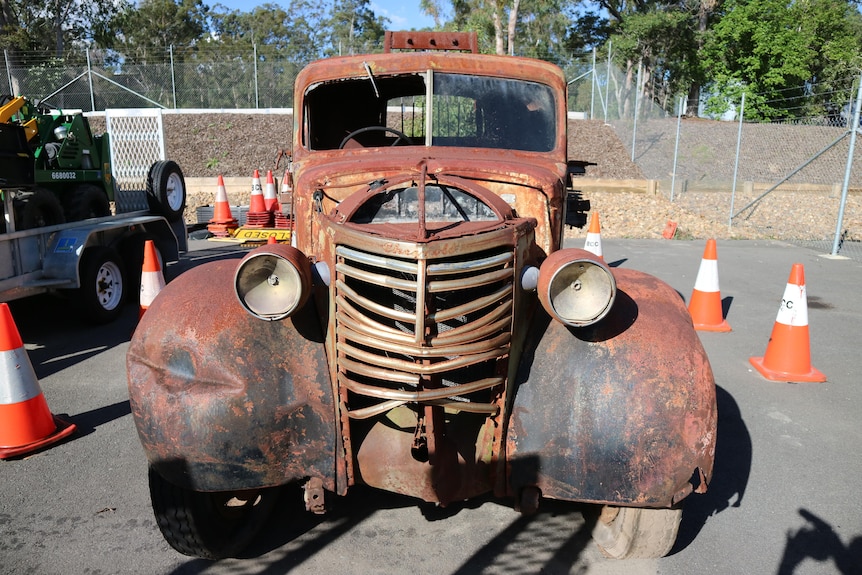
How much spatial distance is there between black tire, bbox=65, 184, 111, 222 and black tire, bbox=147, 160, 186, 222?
1.84ft

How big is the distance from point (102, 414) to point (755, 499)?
14.1ft

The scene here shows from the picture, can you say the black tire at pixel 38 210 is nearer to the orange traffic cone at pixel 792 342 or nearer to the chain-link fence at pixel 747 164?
the orange traffic cone at pixel 792 342

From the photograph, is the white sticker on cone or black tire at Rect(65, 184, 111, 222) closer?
the white sticker on cone

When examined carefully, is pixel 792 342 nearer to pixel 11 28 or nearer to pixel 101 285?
pixel 101 285

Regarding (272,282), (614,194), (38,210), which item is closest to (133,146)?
(38,210)

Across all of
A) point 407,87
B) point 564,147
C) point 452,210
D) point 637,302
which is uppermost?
point 407,87

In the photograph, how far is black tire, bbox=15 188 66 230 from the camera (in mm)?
6871

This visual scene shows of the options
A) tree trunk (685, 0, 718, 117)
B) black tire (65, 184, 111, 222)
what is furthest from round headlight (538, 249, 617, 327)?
tree trunk (685, 0, 718, 117)

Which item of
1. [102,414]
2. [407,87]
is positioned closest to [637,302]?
[407,87]

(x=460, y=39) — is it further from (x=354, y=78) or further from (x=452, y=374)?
(x=452, y=374)

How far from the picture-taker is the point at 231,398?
2.64m

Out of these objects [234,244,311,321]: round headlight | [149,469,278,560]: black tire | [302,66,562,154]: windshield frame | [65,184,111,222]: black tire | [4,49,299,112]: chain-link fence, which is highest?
[4,49,299,112]: chain-link fence

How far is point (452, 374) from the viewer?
8.82 ft

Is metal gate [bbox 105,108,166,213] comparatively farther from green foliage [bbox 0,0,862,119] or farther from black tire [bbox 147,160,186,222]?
green foliage [bbox 0,0,862,119]
